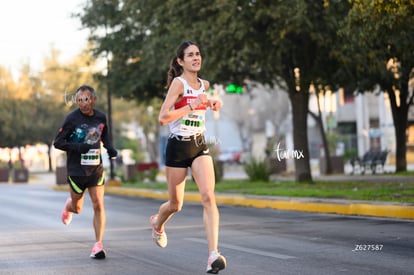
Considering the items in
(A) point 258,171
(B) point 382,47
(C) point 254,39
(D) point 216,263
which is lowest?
(D) point 216,263

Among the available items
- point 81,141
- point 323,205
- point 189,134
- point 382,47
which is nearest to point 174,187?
point 189,134

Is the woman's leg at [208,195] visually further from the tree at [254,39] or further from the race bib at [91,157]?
the tree at [254,39]

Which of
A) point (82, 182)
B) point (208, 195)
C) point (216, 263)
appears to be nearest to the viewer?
point (216, 263)

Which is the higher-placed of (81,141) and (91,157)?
(81,141)

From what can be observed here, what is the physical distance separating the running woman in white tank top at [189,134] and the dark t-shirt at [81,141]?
1.77 metres

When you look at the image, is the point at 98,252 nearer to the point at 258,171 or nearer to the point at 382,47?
the point at 382,47

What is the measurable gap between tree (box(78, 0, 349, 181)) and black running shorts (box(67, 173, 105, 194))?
9.55 meters

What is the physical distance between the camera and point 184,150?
7.27 meters

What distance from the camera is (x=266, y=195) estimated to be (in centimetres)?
1953

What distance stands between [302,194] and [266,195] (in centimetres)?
140

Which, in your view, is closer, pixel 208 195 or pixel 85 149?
pixel 208 195

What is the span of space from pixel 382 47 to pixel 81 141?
14.6 metres

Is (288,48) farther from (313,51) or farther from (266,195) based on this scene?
(266,195)

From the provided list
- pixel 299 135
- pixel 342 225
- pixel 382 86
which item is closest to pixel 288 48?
pixel 299 135
